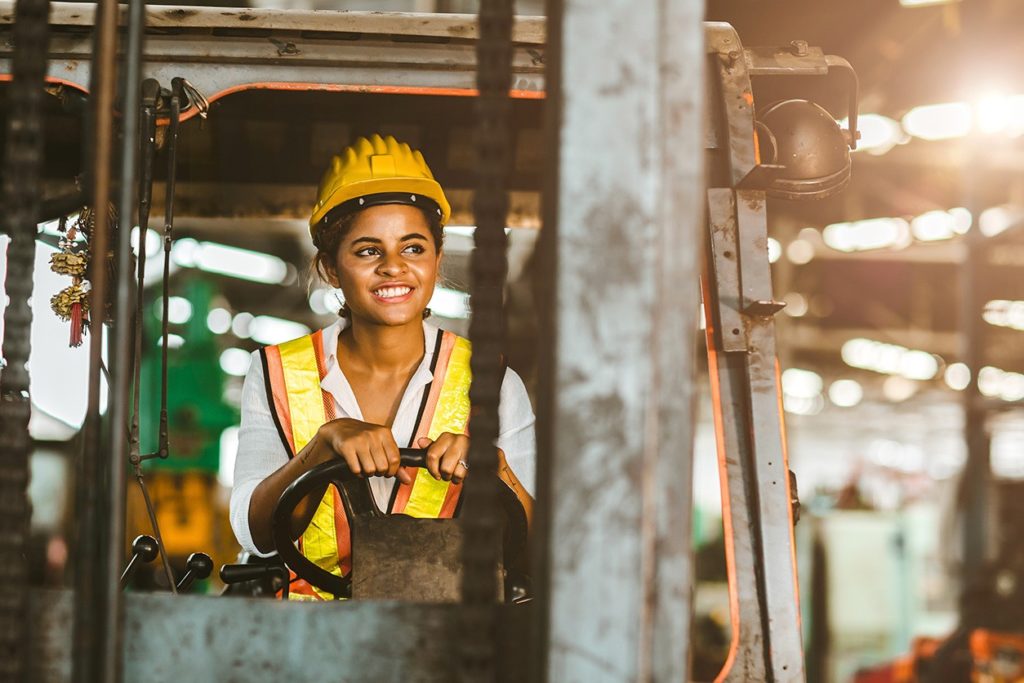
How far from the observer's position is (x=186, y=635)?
54.9 inches

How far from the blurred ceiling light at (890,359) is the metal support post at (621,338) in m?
14.7

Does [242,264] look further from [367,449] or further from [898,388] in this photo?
[898,388]

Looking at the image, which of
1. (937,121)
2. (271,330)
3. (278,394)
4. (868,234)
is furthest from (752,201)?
(868,234)

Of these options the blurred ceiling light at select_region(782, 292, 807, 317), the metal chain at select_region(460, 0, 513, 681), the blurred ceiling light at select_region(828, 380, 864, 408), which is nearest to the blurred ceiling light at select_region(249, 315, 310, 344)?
the blurred ceiling light at select_region(782, 292, 807, 317)

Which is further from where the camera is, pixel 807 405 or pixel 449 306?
pixel 807 405

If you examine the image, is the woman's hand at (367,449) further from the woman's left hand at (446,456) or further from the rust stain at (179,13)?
the rust stain at (179,13)

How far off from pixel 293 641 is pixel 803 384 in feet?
53.6

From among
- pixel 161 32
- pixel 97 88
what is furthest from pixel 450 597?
pixel 161 32

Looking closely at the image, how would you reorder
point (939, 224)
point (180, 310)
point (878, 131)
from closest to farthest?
point (878, 131) → point (180, 310) → point (939, 224)

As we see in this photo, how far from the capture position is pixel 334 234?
8.69 feet

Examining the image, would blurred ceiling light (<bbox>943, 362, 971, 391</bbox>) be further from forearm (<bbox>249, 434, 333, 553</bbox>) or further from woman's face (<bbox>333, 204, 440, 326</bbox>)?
forearm (<bbox>249, 434, 333, 553</bbox>)

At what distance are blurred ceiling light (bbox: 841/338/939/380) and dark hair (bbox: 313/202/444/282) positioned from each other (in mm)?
13548

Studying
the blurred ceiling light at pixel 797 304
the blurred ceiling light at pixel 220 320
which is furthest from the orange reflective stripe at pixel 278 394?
the blurred ceiling light at pixel 797 304

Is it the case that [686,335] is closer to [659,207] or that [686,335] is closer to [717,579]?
[659,207]
